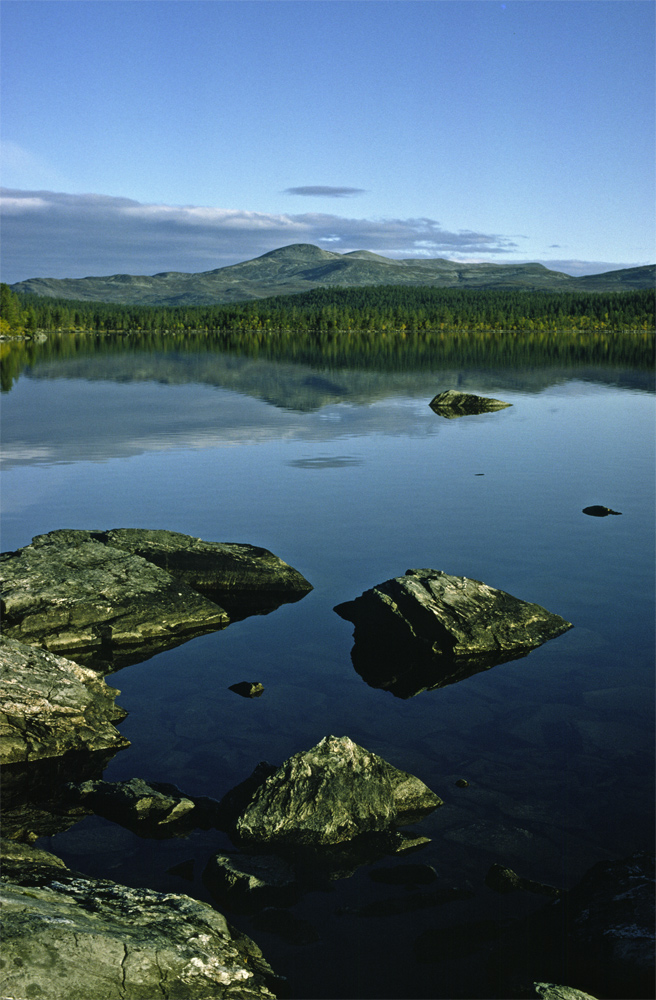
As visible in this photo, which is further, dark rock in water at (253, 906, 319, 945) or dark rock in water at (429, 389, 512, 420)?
dark rock in water at (429, 389, 512, 420)

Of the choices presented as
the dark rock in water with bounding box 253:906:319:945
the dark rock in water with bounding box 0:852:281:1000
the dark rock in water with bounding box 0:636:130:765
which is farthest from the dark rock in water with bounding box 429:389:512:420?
the dark rock in water with bounding box 0:852:281:1000

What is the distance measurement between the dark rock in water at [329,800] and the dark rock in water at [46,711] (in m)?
3.25

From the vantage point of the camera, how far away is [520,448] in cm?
4216

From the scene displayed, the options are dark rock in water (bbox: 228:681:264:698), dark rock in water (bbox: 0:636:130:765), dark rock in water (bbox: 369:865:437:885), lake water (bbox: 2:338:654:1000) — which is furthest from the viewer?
dark rock in water (bbox: 228:681:264:698)

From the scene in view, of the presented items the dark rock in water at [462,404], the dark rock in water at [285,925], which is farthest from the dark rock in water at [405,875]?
the dark rock in water at [462,404]

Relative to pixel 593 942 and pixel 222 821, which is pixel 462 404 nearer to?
pixel 222 821

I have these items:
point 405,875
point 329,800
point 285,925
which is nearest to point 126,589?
point 329,800

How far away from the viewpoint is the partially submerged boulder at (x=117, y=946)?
6.77 m

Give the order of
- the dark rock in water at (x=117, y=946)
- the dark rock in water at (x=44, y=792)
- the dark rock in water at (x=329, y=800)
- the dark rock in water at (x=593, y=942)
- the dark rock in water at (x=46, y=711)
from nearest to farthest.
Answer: the dark rock in water at (x=117, y=946) → the dark rock in water at (x=593, y=942) → the dark rock in water at (x=329, y=800) → the dark rock in water at (x=44, y=792) → the dark rock in water at (x=46, y=711)

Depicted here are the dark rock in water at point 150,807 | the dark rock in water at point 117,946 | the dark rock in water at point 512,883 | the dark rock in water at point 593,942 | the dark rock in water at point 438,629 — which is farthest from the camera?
the dark rock in water at point 438,629

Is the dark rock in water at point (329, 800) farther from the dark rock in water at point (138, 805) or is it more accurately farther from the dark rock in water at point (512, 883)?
the dark rock in water at point (512, 883)

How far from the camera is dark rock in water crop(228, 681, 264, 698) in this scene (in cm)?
1407

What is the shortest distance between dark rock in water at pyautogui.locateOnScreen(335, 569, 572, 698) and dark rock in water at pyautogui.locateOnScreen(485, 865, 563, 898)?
5.34 meters

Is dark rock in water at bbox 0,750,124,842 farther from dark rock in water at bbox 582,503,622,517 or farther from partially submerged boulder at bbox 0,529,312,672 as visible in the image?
dark rock in water at bbox 582,503,622,517
